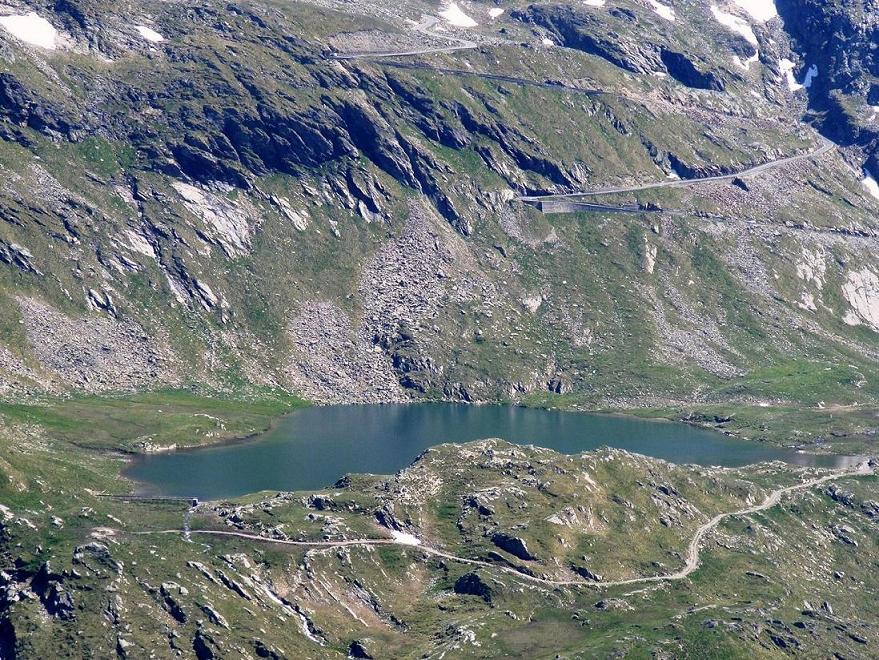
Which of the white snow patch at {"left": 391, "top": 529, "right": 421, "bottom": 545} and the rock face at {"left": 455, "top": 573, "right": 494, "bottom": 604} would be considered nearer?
the rock face at {"left": 455, "top": 573, "right": 494, "bottom": 604}

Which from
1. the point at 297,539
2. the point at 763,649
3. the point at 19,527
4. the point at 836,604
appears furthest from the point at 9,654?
the point at 836,604

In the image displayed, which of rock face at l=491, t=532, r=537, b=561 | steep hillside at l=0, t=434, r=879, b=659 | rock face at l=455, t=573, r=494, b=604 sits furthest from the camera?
rock face at l=491, t=532, r=537, b=561

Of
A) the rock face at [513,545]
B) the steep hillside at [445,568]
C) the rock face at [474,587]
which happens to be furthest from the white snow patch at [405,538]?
the rock face at [474,587]

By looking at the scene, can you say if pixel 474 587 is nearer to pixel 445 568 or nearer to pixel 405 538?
pixel 445 568

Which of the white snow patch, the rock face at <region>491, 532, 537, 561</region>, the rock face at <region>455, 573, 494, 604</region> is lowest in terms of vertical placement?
the white snow patch

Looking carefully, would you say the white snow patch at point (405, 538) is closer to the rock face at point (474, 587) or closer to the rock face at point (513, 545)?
the rock face at point (513, 545)

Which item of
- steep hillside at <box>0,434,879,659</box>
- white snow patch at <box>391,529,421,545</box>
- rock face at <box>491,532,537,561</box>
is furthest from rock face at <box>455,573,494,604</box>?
white snow patch at <box>391,529,421,545</box>

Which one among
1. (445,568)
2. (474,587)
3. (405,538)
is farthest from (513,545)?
(405,538)

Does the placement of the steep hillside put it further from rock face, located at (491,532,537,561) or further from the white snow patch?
the white snow patch
